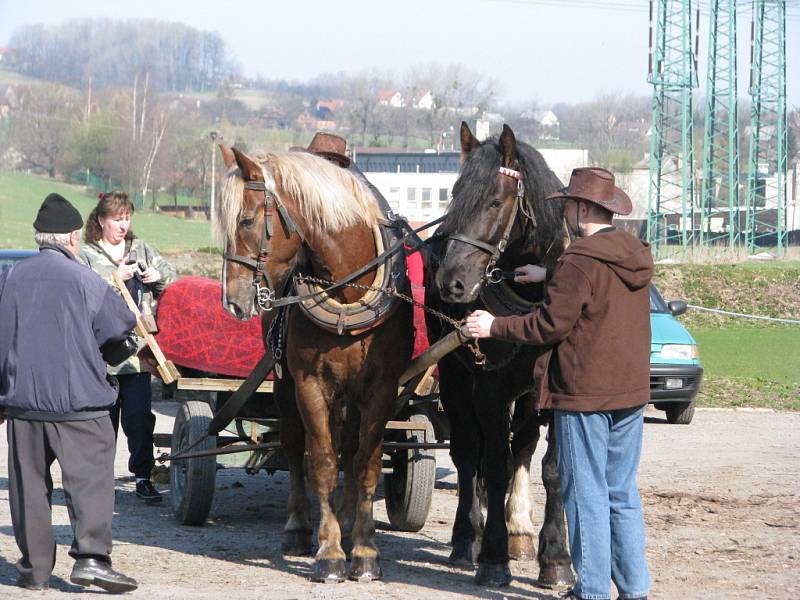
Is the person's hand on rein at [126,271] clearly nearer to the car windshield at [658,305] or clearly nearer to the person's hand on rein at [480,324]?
the person's hand on rein at [480,324]

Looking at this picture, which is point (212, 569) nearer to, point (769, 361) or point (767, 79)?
point (769, 361)

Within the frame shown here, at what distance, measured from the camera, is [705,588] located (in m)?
5.55

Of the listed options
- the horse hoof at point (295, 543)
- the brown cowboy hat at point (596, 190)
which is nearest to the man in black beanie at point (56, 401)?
the horse hoof at point (295, 543)

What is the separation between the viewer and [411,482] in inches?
280

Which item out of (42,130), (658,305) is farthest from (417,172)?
(658,305)

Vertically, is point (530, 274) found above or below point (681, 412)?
above

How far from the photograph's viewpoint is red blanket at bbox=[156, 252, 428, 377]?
734cm

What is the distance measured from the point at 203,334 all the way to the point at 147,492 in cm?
143

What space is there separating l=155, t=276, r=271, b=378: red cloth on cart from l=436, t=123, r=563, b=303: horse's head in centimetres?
231

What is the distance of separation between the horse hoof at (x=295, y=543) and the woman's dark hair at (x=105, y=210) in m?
2.42

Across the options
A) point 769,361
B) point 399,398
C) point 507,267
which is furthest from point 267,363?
point 769,361

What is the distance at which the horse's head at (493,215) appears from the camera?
5.18 m

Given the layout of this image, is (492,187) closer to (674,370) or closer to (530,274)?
(530,274)

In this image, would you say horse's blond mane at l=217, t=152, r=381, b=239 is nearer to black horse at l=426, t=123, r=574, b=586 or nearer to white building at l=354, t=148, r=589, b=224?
black horse at l=426, t=123, r=574, b=586
